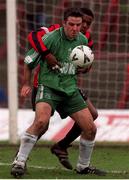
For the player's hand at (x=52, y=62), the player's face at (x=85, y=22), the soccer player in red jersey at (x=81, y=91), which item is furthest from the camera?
the player's face at (x=85, y=22)

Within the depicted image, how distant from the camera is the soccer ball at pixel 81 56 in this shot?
7.41 metres

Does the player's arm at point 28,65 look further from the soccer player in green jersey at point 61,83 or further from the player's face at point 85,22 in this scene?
the player's face at point 85,22

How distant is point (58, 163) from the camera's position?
8789 mm

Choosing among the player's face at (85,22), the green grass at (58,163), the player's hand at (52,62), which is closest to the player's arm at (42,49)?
the player's hand at (52,62)

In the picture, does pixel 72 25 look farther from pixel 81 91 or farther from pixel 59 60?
pixel 81 91

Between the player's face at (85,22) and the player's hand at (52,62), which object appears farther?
the player's face at (85,22)

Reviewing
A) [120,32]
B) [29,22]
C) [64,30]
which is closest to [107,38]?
[120,32]

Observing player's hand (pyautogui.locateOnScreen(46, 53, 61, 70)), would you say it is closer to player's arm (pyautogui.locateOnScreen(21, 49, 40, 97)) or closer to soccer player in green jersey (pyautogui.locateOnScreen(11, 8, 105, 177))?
soccer player in green jersey (pyautogui.locateOnScreen(11, 8, 105, 177))

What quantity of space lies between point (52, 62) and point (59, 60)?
0.13 metres

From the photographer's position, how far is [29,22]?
477 inches

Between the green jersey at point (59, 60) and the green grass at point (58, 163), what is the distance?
2.71ft

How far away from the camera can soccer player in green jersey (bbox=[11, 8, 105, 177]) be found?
7.32 m

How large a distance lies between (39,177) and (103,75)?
229 inches

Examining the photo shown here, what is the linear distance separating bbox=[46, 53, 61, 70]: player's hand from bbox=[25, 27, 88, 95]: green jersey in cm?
5
